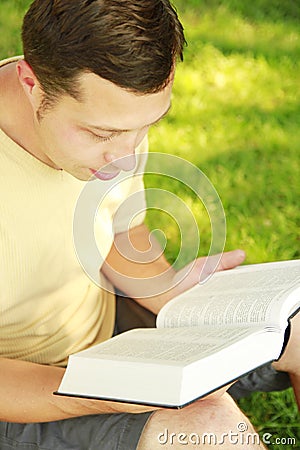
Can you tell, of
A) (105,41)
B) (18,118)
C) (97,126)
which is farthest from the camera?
(18,118)

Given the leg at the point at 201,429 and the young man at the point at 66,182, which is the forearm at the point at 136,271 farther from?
the leg at the point at 201,429

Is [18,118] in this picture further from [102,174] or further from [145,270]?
[145,270]

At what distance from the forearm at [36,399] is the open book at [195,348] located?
0.33 ft

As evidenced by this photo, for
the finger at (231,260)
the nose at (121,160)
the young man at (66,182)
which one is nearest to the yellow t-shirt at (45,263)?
the young man at (66,182)

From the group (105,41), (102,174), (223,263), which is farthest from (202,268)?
(105,41)

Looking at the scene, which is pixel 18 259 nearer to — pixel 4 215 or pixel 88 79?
pixel 4 215

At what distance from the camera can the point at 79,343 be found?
5.87ft

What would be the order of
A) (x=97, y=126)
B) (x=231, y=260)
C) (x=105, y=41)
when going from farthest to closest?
(x=231, y=260), (x=97, y=126), (x=105, y=41)

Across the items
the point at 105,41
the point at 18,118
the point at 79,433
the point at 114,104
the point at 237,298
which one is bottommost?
the point at 79,433

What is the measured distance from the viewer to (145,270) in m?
1.90

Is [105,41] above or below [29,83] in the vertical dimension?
above

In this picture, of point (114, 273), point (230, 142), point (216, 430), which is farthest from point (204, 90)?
point (216, 430)

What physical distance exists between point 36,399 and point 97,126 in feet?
1.56

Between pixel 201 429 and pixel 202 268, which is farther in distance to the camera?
pixel 202 268
